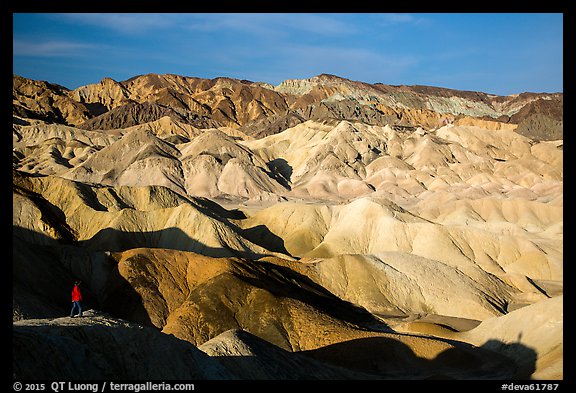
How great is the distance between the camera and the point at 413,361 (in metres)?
→ 30.0

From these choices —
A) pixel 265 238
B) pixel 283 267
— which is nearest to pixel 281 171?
pixel 265 238

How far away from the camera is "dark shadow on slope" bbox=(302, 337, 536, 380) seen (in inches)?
1126

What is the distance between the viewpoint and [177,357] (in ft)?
63.2

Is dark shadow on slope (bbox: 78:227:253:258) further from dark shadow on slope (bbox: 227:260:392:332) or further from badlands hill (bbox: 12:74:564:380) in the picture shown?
dark shadow on slope (bbox: 227:260:392:332)

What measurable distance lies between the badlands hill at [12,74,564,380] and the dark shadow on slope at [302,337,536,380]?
10 cm

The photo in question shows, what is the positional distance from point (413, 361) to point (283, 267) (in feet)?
59.4

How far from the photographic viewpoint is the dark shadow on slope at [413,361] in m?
28.6

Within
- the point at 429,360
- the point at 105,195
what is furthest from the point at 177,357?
the point at 105,195

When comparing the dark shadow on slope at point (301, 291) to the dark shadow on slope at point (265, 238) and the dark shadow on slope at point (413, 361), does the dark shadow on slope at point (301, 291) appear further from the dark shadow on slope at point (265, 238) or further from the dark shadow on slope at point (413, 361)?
the dark shadow on slope at point (265, 238)

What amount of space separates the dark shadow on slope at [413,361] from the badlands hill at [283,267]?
10cm

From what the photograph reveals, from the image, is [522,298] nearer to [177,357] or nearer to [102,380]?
[177,357]

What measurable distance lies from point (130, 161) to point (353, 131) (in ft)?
179

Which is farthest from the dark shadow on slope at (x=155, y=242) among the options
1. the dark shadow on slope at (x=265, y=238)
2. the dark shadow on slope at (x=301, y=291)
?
the dark shadow on slope at (x=265, y=238)

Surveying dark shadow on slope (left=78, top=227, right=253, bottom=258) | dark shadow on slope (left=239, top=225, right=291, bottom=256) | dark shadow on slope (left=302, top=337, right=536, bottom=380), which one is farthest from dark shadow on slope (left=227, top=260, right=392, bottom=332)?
dark shadow on slope (left=239, top=225, right=291, bottom=256)
